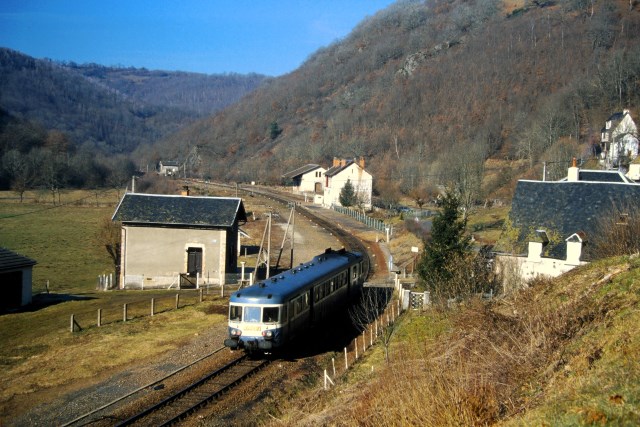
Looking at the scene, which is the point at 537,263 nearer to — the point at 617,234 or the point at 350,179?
the point at 617,234

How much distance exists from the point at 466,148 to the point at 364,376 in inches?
2379

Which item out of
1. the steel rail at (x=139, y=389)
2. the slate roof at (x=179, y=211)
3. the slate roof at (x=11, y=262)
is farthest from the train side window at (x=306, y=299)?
the slate roof at (x=11, y=262)

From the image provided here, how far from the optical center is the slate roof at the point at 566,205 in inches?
1037

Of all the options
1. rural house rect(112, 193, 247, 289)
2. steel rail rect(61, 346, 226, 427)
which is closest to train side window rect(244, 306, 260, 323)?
steel rail rect(61, 346, 226, 427)

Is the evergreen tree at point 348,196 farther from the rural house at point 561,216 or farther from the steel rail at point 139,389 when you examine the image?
the steel rail at point 139,389

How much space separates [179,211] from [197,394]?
19967mm

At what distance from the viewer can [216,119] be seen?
178m

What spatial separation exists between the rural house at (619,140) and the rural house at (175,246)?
3503 cm

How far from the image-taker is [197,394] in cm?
1588

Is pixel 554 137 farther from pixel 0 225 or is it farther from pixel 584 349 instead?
pixel 584 349

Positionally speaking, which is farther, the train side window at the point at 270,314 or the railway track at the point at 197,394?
the train side window at the point at 270,314

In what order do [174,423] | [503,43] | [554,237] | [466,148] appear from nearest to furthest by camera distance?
1. [174,423]
2. [554,237]
3. [466,148]
4. [503,43]

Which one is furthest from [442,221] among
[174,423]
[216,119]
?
[216,119]

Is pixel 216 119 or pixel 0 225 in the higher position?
pixel 216 119
